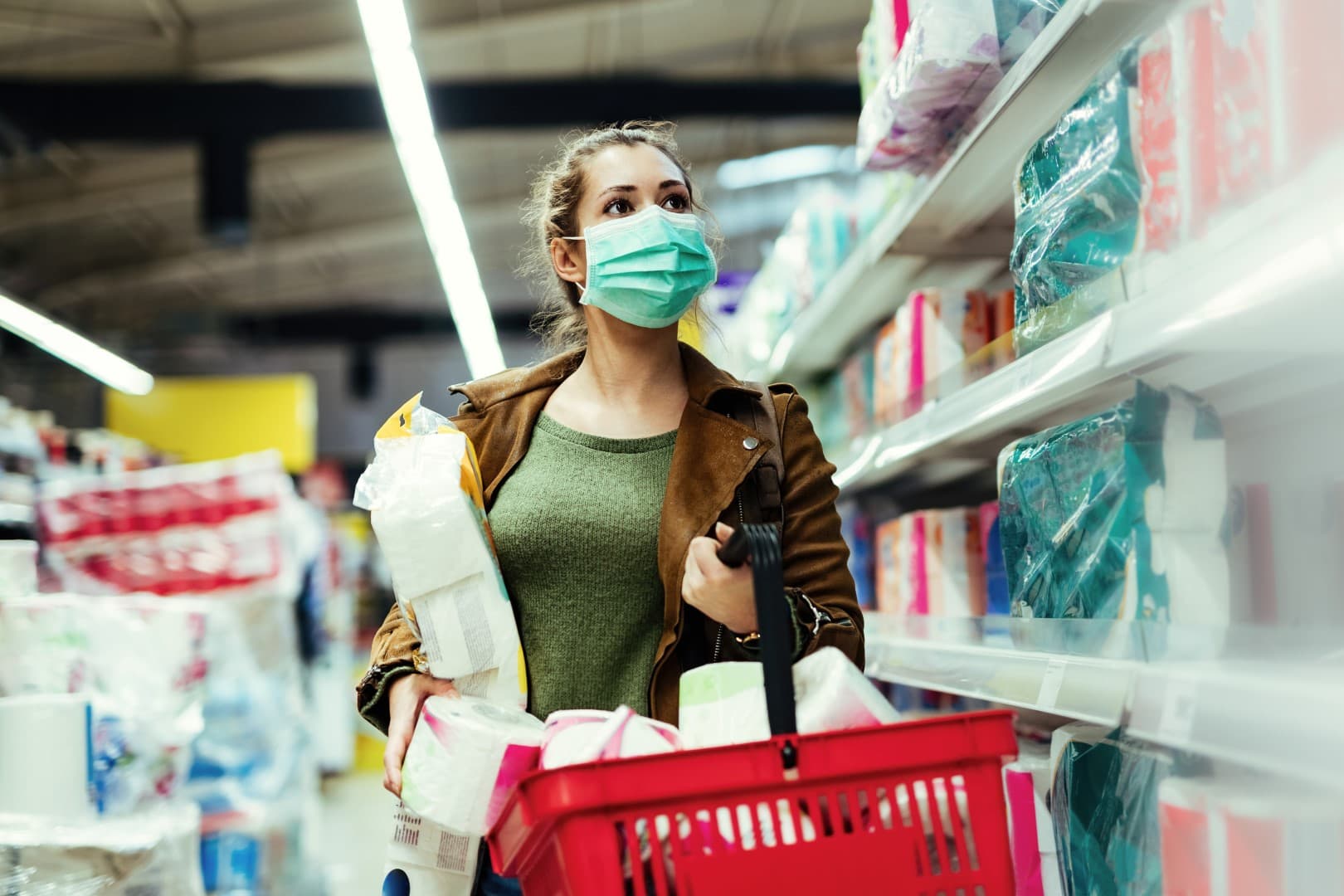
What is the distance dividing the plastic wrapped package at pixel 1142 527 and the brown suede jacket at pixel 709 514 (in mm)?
297

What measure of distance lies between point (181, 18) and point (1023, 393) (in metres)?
8.11

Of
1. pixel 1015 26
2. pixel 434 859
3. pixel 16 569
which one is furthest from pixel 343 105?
pixel 434 859

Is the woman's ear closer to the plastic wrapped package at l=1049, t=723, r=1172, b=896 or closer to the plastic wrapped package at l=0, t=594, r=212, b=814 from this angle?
the plastic wrapped package at l=1049, t=723, r=1172, b=896

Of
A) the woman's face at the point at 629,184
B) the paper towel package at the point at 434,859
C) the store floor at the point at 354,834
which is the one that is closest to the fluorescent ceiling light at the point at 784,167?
the store floor at the point at 354,834

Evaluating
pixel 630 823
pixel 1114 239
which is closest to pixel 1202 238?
pixel 1114 239

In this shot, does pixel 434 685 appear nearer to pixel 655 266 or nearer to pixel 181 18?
pixel 655 266

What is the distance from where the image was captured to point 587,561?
5.83 feet

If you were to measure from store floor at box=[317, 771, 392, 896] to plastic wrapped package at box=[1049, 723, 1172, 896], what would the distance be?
2.13 metres

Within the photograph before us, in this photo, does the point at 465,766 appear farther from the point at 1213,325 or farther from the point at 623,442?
the point at 1213,325

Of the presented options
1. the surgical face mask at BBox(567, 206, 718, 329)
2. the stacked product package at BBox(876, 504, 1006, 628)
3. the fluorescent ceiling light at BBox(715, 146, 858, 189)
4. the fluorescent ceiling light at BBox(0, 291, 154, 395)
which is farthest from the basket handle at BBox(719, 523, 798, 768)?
the fluorescent ceiling light at BBox(715, 146, 858, 189)

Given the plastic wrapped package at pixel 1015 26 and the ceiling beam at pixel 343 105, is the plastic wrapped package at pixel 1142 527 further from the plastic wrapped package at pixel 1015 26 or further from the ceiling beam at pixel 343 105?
the ceiling beam at pixel 343 105

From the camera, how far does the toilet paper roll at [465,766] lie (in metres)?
1.45

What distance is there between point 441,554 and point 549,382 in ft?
1.66

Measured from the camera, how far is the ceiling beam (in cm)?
790
